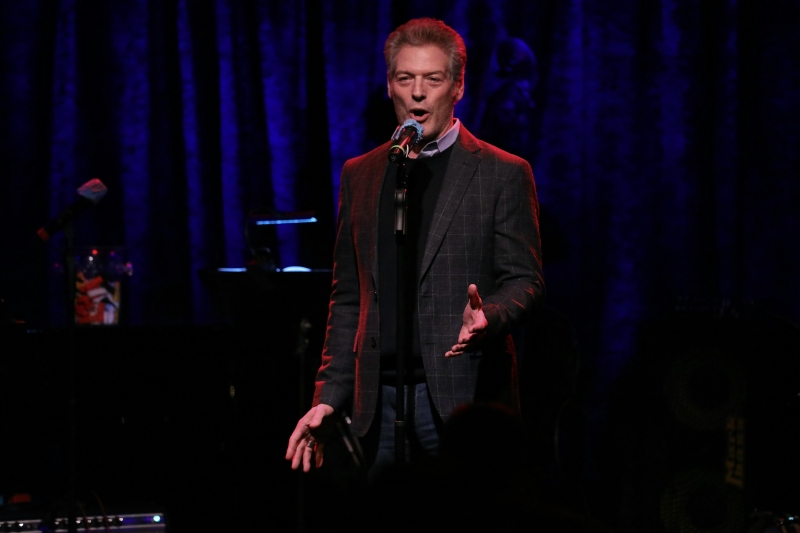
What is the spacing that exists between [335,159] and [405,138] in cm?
209

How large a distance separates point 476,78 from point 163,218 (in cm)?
165

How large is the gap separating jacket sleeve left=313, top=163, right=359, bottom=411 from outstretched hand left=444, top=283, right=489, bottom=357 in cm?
47

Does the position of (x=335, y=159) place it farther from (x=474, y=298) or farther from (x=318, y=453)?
(x=474, y=298)

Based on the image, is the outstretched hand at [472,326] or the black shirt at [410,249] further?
the black shirt at [410,249]

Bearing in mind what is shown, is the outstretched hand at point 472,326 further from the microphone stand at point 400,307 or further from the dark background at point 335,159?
the dark background at point 335,159

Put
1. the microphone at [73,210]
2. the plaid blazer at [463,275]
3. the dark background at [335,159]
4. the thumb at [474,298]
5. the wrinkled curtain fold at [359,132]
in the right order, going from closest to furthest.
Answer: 1. the thumb at [474,298]
2. the plaid blazer at [463,275]
3. the microphone at [73,210]
4. the dark background at [335,159]
5. the wrinkled curtain fold at [359,132]

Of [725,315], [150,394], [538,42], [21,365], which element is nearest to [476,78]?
[538,42]

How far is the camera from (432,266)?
2.18 m

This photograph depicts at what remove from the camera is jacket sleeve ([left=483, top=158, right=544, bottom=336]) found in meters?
2.16

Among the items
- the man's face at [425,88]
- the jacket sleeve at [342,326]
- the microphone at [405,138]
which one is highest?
the man's face at [425,88]

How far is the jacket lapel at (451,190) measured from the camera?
7.15 ft

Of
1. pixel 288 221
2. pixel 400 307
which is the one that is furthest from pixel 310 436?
pixel 288 221

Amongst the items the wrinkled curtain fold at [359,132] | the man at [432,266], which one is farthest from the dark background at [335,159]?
the man at [432,266]

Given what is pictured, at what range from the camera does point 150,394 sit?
3.41m
